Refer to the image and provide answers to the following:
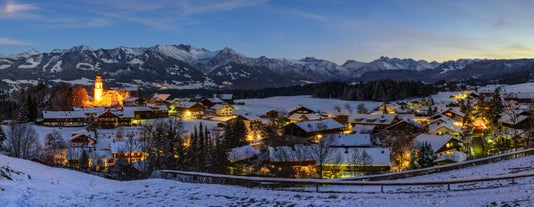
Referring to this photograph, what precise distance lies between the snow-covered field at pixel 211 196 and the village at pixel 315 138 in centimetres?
2504

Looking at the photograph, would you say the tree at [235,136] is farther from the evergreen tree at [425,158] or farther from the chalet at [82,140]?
the evergreen tree at [425,158]

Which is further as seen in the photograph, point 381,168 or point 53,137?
point 53,137

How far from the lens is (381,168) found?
54125 mm

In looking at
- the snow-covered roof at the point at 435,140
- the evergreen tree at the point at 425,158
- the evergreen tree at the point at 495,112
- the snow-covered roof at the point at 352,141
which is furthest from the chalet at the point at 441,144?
the evergreen tree at the point at 495,112

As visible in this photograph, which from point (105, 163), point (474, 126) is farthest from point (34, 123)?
point (474, 126)

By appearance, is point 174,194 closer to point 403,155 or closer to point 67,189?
point 67,189

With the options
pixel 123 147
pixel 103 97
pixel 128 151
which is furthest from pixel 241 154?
pixel 103 97

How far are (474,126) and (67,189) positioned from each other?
9098 cm

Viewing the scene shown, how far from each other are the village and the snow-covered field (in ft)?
82.1

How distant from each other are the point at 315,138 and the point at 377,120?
2079 centimetres

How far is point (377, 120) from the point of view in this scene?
331ft

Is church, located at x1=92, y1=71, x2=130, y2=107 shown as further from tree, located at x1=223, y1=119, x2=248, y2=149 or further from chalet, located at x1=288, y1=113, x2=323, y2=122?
tree, located at x1=223, y1=119, x2=248, y2=149

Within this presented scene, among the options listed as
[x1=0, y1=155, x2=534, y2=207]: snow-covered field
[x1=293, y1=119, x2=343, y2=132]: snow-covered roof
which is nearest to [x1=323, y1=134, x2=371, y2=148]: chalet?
[x1=293, y1=119, x2=343, y2=132]: snow-covered roof

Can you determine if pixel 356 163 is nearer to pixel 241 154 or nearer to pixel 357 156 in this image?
pixel 357 156
